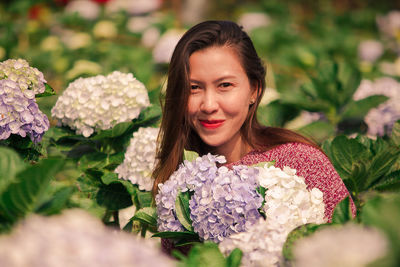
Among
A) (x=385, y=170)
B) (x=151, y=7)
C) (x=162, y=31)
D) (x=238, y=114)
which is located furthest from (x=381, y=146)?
(x=151, y=7)

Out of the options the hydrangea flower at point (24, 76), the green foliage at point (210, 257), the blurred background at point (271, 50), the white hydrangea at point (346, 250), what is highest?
the white hydrangea at point (346, 250)

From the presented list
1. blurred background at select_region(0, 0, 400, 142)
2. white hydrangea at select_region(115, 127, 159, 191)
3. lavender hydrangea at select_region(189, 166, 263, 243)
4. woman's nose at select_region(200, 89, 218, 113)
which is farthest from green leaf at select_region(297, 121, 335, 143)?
lavender hydrangea at select_region(189, 166, 263, 243)

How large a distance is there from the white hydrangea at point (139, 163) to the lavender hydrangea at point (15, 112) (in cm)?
50

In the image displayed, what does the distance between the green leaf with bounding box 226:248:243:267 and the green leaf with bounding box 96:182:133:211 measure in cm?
93

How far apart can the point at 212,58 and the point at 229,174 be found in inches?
24.6

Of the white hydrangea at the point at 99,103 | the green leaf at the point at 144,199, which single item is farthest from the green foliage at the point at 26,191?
the white hydrangea at the point at 99,103

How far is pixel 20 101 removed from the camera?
4.52 ft

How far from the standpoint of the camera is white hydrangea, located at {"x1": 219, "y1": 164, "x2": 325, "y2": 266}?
1059mm

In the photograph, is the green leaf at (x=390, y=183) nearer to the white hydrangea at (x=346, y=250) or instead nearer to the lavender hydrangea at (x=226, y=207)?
the lavender hydrangea at (x=226, y=207)

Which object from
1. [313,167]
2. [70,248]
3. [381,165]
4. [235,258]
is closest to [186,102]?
[313,167]

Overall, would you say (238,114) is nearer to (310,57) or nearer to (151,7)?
(310,57)

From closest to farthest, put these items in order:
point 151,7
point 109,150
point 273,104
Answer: point 109,150
point 273,104
point 151,7

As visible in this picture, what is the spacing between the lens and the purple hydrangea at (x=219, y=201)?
1.29m

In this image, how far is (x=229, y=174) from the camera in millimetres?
1343
